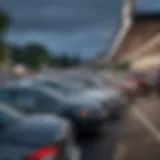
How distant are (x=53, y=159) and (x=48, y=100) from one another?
5.95m

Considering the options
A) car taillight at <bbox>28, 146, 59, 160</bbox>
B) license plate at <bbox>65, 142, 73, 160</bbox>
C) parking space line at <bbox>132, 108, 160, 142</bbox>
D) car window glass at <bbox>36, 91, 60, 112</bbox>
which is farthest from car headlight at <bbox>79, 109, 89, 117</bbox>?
car taillight at <bbox>28, 146, 59, 160</bbox>

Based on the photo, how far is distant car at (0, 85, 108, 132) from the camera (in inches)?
427

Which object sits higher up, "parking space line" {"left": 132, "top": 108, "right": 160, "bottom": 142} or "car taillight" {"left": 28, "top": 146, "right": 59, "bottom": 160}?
"parking space line" {"left": 132, "top": 108, "right": 160, "bottom": 142}

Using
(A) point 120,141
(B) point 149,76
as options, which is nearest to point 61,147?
(A) point 120,141

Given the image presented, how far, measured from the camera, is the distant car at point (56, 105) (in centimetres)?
1084

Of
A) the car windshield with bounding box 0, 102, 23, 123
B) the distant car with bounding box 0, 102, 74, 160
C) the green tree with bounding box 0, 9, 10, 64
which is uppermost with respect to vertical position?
the green tree with bounding box 0, 9, 10, 64

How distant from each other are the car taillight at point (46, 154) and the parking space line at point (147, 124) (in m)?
5.89

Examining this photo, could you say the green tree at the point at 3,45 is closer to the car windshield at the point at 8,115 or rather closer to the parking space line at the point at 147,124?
the parking space line at the point at 147,124

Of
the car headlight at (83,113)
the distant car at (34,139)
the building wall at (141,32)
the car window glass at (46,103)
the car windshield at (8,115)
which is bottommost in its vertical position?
the distant car at (34,139)

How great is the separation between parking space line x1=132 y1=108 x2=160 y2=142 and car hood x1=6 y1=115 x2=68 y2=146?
16.0 feet

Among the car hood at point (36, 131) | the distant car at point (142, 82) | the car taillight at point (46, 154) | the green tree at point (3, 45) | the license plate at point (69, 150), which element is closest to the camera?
the car taillight at point (46, 154)

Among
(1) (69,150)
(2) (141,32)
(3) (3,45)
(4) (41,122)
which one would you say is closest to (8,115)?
(4) (41,122)

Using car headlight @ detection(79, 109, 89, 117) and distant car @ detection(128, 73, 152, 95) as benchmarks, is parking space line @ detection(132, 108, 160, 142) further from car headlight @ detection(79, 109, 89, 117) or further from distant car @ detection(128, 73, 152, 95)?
distant car @ detection(128, 73, 152, 95)

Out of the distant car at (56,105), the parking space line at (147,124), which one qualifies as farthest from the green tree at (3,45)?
the distant car at (56,105)
